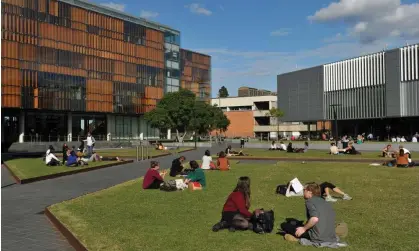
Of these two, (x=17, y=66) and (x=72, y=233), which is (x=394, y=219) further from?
(x=17, y=66)

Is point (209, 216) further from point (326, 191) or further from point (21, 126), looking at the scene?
point (21, 126)

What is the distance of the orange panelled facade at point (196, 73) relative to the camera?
115812 mm

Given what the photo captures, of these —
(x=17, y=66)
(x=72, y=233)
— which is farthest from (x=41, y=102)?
(x=72, y=233)

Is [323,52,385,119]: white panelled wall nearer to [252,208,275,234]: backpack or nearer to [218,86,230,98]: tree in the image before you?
[252,208,275,234]: backpack

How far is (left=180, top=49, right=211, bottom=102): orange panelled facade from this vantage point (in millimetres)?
115812

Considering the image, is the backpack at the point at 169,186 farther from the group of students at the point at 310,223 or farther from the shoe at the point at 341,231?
the shoe at the point at 341,231

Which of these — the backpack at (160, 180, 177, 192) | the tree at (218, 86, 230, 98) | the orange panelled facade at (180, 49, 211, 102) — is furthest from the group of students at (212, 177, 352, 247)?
the tree at (218, 86, 230, 98)

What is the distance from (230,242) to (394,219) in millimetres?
4181

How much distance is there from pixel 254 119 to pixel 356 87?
4852cm

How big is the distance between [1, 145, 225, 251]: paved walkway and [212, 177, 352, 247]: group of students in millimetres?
3114

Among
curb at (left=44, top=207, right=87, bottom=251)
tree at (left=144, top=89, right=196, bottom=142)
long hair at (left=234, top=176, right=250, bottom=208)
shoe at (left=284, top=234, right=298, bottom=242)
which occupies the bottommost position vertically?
curb at (left=44, top=207, right=87, bottom=251)

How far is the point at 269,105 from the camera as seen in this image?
127 meters

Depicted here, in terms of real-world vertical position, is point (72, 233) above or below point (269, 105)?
below

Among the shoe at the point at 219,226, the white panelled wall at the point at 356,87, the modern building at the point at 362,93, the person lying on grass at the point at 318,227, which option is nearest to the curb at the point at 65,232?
the shoe at the point at 219,226
